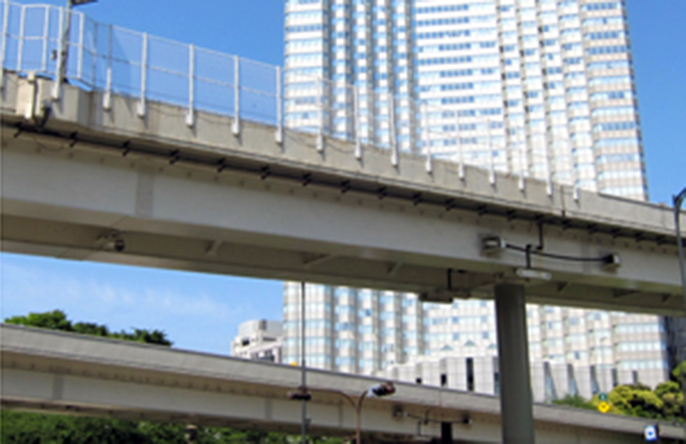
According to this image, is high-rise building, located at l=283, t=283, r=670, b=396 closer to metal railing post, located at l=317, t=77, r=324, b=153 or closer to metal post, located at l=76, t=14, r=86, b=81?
metal railing post, located at l=317, t=77, r=324, b=153

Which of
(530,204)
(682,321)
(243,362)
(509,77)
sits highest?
(509,77)

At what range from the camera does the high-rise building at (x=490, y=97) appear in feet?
523

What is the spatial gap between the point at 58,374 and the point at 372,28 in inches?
6468

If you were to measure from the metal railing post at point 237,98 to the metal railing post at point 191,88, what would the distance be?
120 cm

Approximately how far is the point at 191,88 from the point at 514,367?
16.1m

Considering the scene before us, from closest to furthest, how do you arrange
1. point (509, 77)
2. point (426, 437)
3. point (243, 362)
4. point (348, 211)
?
point (348, 211), point (243, 362), point (426, 437), point (509, 77)

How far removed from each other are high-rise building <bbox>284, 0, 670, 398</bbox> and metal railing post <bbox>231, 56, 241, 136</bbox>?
371ft

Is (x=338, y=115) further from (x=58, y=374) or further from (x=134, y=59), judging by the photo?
(x=58, y=374)

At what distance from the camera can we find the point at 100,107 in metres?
21.3

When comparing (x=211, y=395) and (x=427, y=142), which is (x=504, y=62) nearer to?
(x=211, y=395)

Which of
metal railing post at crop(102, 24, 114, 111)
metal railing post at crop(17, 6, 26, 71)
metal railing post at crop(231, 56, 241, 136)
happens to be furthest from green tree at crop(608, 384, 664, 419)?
metal railing post at crop(17, 6, 26, 71)

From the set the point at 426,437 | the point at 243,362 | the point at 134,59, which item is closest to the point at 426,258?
the point at 134,59

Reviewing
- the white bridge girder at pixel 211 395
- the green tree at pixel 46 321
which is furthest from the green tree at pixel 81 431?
the green tree at pixel 46 321

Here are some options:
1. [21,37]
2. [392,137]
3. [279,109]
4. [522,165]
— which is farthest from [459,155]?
[21,37]
